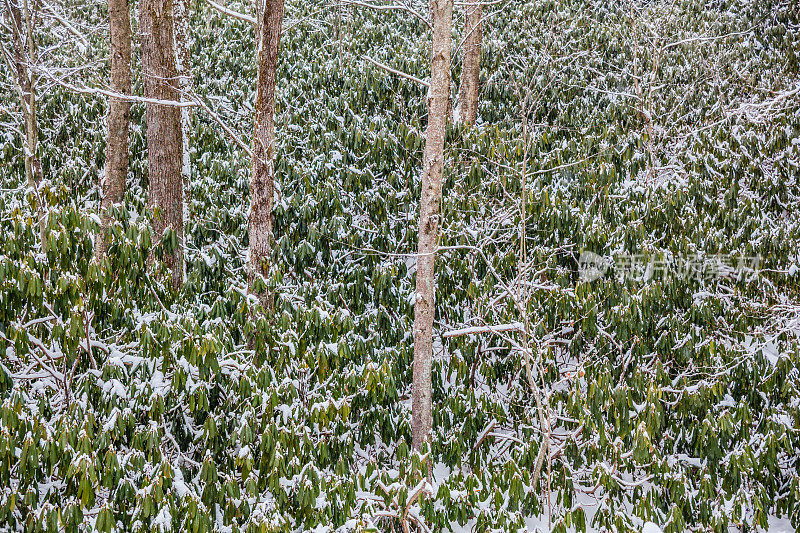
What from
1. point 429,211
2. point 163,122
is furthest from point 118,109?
point 429,211

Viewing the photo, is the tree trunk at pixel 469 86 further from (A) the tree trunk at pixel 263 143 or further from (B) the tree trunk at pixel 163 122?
(B) the tree trunk at pixel 163 122

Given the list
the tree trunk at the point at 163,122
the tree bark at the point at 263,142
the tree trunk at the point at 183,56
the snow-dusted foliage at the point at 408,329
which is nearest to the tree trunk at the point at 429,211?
the snow-dusted foliage at the point at 408,329

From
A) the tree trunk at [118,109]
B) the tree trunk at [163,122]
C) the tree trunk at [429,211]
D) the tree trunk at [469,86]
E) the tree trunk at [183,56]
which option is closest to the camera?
the tree trunk at [429,211]

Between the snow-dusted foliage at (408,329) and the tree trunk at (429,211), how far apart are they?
0.24 meters

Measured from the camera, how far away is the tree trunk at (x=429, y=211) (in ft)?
18.3

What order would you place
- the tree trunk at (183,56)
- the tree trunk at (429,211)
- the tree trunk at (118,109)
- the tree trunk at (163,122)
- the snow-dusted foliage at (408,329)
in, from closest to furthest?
the snow-dusted foliage at (408,329), the tree trunk at (429,211), the tree trunk at (163,122), the tree trunk at (118,109), the tree trunk at (183,56)

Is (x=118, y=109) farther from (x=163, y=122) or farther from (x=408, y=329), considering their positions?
(x=408, y=329)

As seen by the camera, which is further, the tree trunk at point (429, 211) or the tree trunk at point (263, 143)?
the tree trunk at point (263, 143)

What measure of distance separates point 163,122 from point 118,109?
710mm

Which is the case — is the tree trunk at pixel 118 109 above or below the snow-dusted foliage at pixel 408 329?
above

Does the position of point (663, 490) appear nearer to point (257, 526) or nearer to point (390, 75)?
point (257, 526)

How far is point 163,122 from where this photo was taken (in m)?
6.71

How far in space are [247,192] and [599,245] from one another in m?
4.32

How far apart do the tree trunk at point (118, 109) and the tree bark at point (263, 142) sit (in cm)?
210
